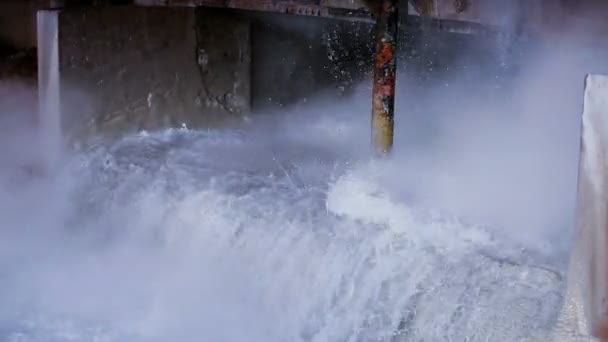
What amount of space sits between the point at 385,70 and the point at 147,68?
2.21 meters

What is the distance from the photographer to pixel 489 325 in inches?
131

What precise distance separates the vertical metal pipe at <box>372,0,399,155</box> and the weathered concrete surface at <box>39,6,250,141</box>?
2.11m

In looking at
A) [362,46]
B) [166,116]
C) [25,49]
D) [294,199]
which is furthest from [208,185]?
[25,49]

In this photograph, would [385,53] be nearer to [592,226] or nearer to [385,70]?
[385,70]

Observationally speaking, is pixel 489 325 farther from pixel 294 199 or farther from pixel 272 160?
pixel 272 160

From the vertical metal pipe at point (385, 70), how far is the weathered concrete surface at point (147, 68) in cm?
211

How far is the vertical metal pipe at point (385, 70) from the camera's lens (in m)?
4.90

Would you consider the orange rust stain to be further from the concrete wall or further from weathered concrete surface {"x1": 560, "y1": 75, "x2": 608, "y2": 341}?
the concrete wall

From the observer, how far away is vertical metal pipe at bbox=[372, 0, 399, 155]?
4.90 meters

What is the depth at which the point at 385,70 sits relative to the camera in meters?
4.94

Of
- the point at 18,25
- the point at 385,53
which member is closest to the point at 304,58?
the point at 385,53

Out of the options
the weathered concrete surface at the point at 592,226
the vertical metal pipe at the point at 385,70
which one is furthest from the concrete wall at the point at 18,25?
the weathered concrete surface at the point at 592,226

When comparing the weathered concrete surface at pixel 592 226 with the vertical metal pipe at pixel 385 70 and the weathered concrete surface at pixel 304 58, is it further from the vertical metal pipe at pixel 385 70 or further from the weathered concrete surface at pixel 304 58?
the weathered concrete surface at pixel 304 58

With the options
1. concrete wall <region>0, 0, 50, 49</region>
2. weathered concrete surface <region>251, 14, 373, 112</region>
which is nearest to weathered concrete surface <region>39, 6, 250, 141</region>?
weathered concrete surface <region>251, 14, 373, 112</region>
